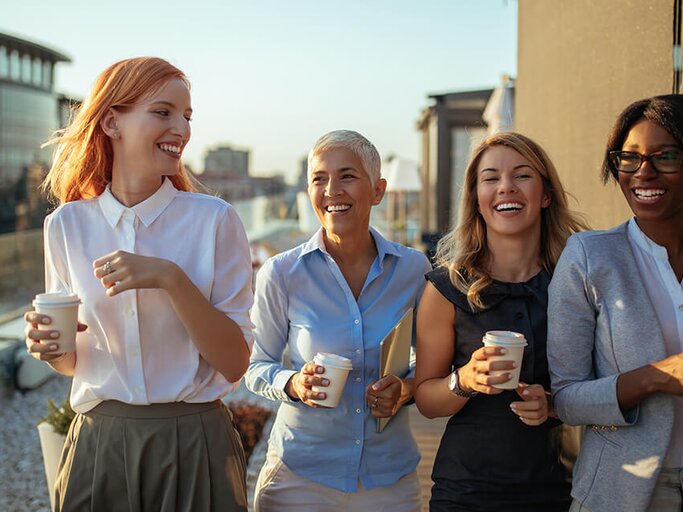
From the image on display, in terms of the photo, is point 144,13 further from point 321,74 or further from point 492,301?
point 492,301

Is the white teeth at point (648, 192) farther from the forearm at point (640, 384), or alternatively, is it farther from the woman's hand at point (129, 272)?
the woman's hand at point (129, 272)

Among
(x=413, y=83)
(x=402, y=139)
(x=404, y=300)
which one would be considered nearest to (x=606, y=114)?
(x=404, y=300)

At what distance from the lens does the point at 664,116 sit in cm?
166

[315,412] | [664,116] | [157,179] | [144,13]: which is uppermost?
[144,13]

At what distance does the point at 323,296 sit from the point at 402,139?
82.9 ft

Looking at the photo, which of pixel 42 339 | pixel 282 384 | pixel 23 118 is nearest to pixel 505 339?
pixel 282 384

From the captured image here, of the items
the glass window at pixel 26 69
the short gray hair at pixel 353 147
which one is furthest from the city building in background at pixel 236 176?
the short gray hair at pixel 353 147

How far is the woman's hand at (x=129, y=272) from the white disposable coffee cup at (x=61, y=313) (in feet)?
0.36

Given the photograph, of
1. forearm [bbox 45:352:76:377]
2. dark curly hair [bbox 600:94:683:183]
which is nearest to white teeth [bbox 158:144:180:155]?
forearm [bbox 45:352:76:377]

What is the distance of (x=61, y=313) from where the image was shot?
1.70 metres

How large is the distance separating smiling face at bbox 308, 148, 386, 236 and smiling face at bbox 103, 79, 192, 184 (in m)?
0.47

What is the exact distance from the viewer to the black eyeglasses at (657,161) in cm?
166

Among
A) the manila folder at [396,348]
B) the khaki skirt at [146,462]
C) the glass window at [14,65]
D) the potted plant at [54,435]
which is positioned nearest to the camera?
the khaki skirt at [146,462]

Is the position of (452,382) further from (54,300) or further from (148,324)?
(54,300)
